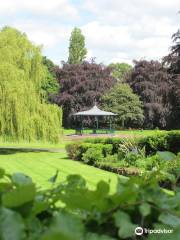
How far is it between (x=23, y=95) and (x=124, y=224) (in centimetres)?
2298

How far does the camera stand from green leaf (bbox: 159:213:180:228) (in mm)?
1342

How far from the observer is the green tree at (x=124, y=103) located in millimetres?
53062

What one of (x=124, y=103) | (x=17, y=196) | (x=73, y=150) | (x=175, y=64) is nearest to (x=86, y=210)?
(x=17, y=196)

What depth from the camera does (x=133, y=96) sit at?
53.6 metres

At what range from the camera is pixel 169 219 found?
1.35 m

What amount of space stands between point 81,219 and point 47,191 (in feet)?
0.58

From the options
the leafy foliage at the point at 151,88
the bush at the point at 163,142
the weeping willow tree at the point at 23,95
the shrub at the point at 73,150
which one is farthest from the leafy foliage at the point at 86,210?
the leafy foliage at the point at 151,88

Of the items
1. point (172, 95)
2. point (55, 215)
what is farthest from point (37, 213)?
point (172, 95)

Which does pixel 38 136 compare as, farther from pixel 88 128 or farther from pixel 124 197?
pixel 88 128

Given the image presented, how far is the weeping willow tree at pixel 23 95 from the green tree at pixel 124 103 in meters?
27.5

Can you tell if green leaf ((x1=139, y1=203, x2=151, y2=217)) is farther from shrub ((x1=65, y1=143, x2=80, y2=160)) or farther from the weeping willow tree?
the weeping willow tree

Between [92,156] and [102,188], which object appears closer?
[102,188]

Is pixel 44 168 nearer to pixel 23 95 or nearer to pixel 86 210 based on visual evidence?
pixel 23 95

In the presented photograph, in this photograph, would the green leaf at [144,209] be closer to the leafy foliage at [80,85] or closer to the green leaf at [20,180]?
the green leaf at [20,180]
